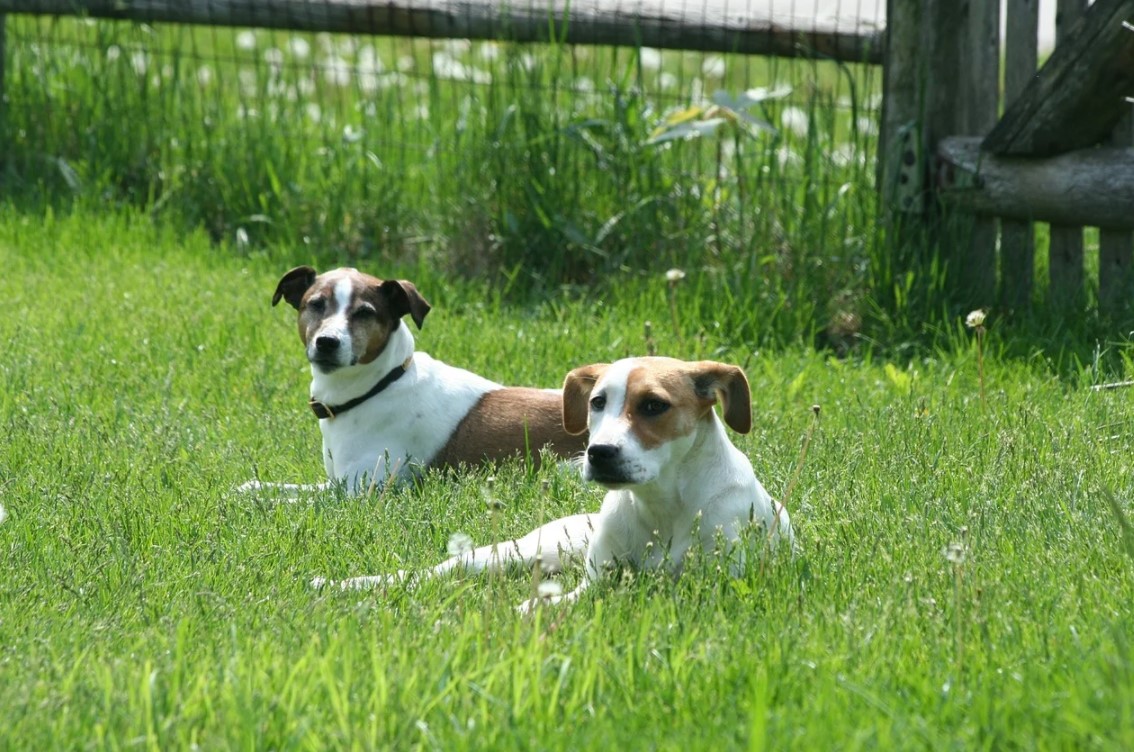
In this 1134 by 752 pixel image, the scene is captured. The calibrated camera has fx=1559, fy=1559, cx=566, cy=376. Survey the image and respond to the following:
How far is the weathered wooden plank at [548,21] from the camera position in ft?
27.3

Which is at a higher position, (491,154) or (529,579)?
(491,154)

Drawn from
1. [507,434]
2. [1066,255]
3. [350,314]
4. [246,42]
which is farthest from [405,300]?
[246,42]

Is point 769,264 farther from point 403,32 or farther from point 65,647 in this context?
point 65,647

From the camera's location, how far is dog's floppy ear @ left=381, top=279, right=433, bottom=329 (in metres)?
5.82

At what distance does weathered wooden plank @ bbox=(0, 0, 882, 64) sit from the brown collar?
9.97 feet

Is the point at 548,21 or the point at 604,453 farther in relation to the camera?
the point at 548,21

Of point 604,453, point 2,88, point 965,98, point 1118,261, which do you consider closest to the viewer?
point 604,453

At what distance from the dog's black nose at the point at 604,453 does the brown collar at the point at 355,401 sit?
6.15 feet

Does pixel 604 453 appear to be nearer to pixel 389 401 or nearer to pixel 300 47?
pixel 389 401

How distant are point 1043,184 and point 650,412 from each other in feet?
11.4

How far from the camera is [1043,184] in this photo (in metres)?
7.07

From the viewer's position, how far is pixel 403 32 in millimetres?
8750

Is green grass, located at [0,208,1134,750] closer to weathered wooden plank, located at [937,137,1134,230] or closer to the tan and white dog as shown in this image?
the tan and white dog

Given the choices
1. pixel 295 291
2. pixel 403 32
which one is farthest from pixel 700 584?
pixel 403 32
